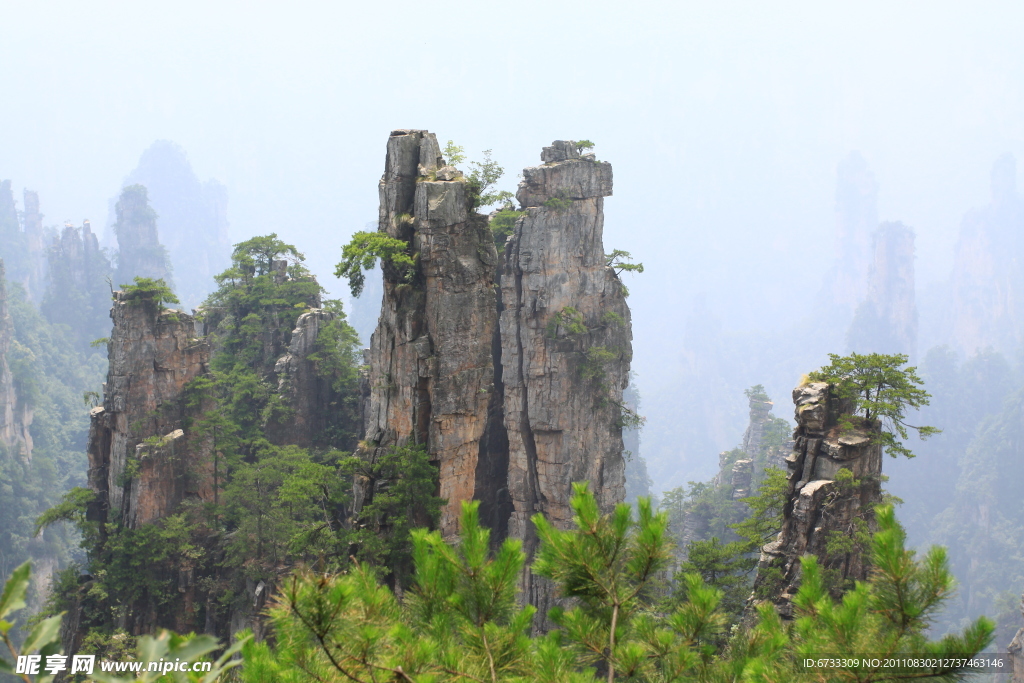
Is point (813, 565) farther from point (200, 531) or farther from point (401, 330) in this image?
point (200, 531)

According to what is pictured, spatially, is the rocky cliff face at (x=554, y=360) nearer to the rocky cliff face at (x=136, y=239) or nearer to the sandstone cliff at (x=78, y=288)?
the sandstone cliff at (x=78, y=288)

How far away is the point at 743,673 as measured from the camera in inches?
271

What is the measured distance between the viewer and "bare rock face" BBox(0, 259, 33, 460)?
47312 mm

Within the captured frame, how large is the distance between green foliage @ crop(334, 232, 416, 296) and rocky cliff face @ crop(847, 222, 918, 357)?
3395 inches

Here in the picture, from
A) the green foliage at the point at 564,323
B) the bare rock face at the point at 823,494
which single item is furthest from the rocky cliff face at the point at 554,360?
the bare rock face at the point at 823,494

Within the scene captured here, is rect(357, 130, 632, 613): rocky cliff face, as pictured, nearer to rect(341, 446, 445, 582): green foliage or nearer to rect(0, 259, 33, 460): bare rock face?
rect(341, 446, 445, 582): green foliage

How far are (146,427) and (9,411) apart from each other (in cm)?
3088

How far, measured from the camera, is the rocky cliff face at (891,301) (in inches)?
3669

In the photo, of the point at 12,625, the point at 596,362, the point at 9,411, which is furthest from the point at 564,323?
the point at 9,411

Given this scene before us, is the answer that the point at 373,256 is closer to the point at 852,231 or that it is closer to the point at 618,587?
the point at 618,587

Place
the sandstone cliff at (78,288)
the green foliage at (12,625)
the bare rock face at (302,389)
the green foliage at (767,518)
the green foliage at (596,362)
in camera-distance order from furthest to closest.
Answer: the sandstone cliff at (78,288) → the bare rock face at (302,389) → the green foliage at (596,362) → the green foliage at (767,518) → the green foliage at (12,625)

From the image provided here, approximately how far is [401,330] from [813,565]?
1389 cm

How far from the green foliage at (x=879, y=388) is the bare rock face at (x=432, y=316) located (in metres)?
9.13

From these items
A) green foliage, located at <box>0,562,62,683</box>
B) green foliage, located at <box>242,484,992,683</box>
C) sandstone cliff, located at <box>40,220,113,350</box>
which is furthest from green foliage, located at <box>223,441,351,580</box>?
sandstone cliff, located at <box>40,220,113,350</box>
